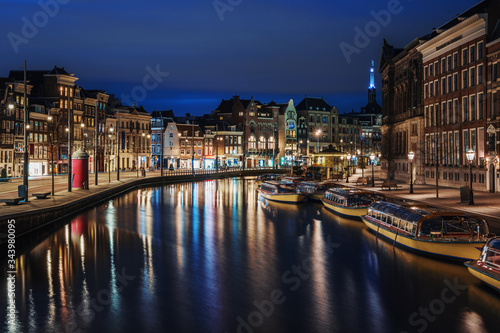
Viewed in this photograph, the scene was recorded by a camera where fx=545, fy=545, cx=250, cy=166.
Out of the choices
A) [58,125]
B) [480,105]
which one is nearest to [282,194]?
[480,105]

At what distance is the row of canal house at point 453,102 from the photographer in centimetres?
5741

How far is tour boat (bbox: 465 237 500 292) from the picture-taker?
22172mm

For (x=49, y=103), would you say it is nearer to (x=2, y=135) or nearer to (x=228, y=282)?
(x=2, y=135)

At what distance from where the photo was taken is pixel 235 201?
218 feet

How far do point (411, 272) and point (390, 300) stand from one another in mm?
4807

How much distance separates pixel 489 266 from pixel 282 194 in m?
41.9

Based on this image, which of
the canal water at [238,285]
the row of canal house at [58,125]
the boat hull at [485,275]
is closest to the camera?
the canal water at [238,285]

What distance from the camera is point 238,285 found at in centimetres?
2470

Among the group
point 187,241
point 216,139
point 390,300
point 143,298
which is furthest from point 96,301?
point 216,139

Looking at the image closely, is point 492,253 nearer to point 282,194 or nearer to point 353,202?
point 353,202

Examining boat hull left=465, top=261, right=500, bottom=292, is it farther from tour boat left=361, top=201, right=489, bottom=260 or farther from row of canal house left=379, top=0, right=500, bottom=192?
row of canal house left=379, top=0, right=500, bottom=192

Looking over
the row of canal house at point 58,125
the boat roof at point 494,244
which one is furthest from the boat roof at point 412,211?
the row of canal house at point 58,125

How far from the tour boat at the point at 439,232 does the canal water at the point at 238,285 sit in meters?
0.74

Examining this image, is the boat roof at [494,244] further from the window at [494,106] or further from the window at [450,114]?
the window at [450,114]
